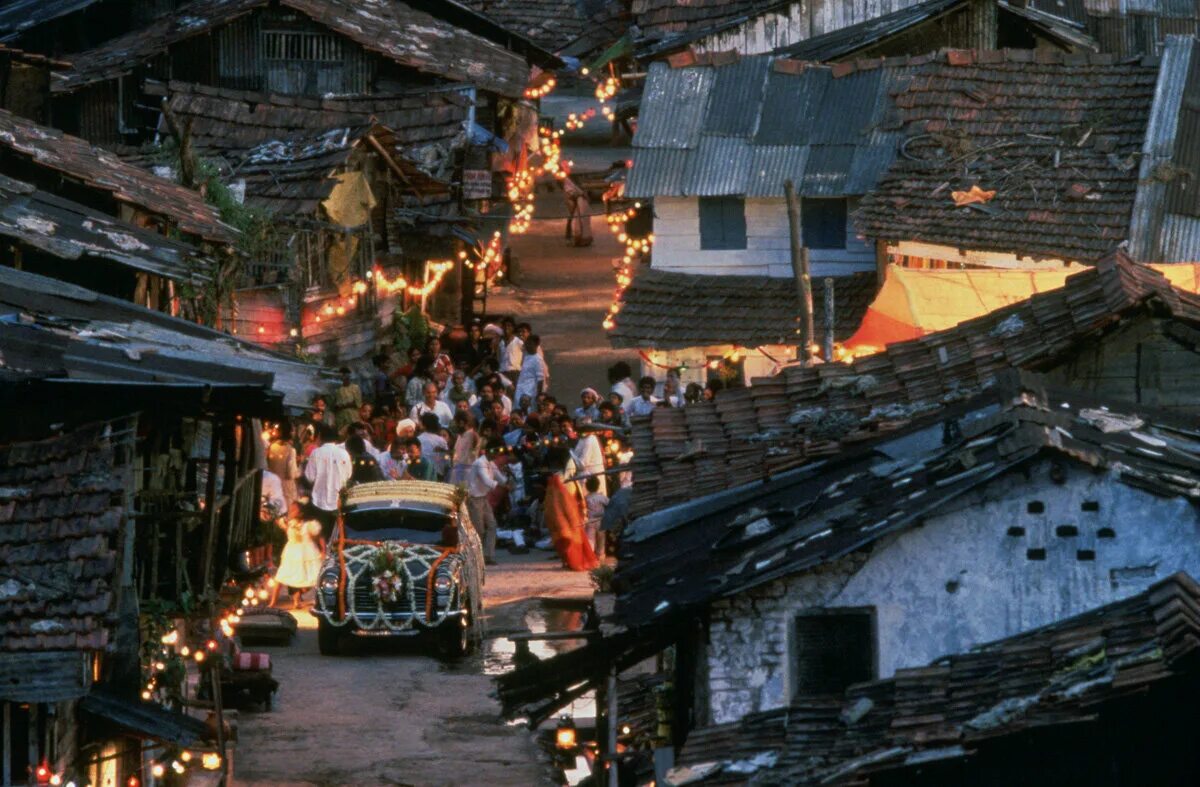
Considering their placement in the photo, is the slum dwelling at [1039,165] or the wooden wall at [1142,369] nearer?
the wooden wall at [1142,369]

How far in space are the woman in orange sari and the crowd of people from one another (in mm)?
12

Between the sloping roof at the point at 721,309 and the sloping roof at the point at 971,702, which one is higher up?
the sloping roof at the point at 721,309

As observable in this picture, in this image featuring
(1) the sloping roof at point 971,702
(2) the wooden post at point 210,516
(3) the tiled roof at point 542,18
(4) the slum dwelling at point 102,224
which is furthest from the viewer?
(3) the tiled roof at point 542,18

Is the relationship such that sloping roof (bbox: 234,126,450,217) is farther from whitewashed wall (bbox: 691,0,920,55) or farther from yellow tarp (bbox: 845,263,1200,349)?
yellow tarp (bbox: 845,263,1200,349)

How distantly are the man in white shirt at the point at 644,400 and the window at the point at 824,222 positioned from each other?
3.00 metres

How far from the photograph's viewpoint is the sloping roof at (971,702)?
46.3ft

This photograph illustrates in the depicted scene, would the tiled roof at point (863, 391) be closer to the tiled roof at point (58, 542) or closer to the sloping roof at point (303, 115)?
the tiled roof at point (58, 542)

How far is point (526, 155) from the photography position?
175ft

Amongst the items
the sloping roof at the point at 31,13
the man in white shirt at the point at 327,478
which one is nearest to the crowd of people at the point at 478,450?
the man in white shirt at the point at 327,478

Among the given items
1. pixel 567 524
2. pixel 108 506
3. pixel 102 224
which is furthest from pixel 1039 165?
pixel 108 506

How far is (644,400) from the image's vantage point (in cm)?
3594

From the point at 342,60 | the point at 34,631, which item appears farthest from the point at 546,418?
the point at 34,631

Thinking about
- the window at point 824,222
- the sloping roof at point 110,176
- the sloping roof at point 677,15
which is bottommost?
the sloping roof at point 110,176

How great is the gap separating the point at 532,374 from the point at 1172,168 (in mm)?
11292
